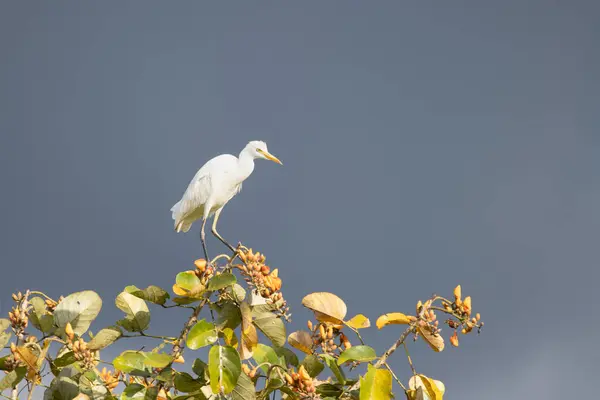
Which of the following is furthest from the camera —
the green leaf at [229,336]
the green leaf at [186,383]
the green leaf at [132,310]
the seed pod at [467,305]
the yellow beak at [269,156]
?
the yellow beak at [269,156]

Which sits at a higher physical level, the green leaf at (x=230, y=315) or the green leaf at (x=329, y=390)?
the green leaf at (x=230, y=315)

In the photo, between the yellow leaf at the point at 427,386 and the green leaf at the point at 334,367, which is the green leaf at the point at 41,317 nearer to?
the green leaf at the point at 334,367

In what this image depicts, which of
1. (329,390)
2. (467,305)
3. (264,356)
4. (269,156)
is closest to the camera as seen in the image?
(467,305)

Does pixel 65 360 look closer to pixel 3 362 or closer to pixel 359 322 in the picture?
pixel 3 362

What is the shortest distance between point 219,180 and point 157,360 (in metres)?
3.65

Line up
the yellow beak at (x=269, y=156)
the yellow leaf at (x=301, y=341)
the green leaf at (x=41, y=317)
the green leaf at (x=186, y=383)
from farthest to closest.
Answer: the yellow beak at (x=269, y=156), the green leaf at (x=41, y=317), the yellow leaf at (x=301, y=341), the green leaf at (x=186, y=383)

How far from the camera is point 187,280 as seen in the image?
2.81 meters

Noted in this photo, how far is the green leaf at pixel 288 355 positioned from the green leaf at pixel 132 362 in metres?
0.60

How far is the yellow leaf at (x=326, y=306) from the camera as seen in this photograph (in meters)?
2.75

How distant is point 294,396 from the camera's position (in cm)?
252

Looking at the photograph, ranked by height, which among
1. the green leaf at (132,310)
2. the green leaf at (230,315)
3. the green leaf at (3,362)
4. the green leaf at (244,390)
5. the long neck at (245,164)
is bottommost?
the green leaf at (244,390)

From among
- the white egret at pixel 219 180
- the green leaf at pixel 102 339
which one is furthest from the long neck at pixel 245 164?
the green leaf at pixel 102 339

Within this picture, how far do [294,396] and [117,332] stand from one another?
3.24 ft

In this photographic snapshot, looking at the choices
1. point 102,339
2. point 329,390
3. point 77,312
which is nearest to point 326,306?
point 329,390
